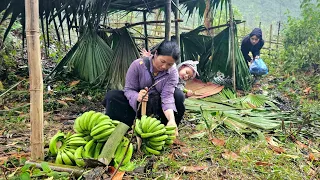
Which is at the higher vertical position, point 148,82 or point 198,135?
point 148,82

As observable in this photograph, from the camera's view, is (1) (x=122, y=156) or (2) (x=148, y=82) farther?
(2) (x=148, y=82)

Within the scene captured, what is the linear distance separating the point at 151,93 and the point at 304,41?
264 inches

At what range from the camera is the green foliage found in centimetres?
739

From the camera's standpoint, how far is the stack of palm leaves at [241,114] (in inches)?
125


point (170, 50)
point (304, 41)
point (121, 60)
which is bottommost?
point (121, 60)

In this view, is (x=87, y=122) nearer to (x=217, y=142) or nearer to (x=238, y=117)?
(x=217, y=142)

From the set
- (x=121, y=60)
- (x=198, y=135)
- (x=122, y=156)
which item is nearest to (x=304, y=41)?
(x=121, y=60)

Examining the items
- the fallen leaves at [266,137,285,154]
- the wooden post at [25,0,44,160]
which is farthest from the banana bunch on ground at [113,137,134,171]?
the fallen leaves at [266,137,285,154]

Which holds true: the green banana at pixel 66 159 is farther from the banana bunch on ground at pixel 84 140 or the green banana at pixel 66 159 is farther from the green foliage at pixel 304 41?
the green foliage at pixel 304 41

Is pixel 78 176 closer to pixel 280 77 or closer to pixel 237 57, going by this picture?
pixel 237 57

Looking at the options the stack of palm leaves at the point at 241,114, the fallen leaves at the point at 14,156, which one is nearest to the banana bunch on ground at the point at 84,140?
the fallen leaves at the point at 14,156

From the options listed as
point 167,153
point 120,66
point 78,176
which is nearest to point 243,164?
point 167,153

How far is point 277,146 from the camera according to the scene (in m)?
2.79

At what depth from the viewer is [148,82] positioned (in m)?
2.73
